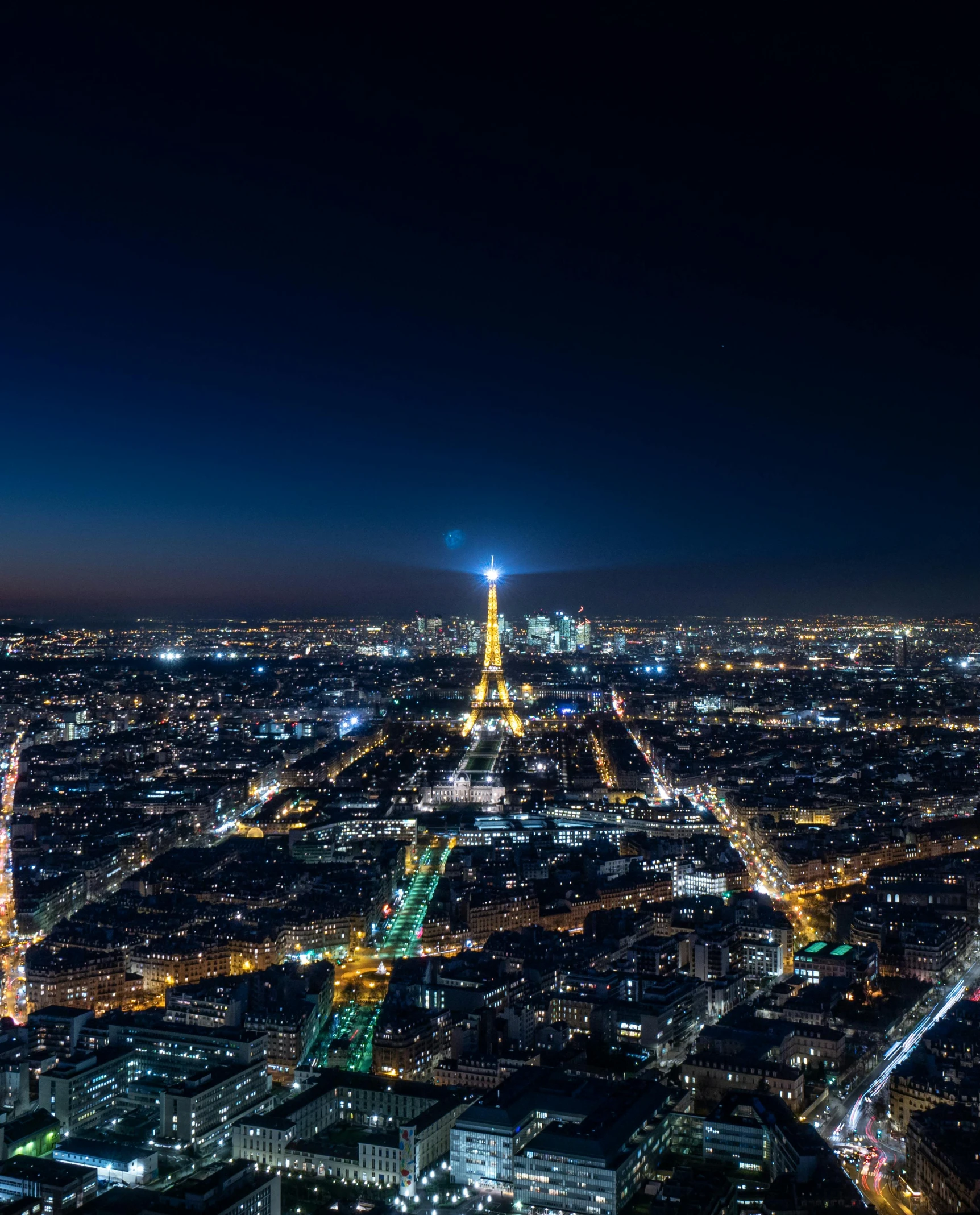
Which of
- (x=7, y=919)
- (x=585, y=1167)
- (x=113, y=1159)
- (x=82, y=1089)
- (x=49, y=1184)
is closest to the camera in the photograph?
(x=49, y=1184)

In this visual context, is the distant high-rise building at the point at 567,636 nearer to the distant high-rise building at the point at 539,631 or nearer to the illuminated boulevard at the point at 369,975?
the distant high-rise building at the point at 539,631

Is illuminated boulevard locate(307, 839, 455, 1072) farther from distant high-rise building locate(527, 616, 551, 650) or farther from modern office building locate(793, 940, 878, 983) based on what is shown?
distant high-rise building locate(527, 616, 551, 650)

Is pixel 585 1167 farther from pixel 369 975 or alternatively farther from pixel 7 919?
pixel 7 919

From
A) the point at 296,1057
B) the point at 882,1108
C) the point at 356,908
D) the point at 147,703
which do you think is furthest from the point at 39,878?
the point at 147,703

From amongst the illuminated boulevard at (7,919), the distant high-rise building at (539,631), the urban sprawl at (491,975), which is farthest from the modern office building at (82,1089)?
the distant high-rise building at (539,631)

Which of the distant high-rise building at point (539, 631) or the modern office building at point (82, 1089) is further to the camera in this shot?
the distant high-rise building at point (539, 631)

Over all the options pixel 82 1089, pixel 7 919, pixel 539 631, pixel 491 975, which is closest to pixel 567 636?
pixel 539 631

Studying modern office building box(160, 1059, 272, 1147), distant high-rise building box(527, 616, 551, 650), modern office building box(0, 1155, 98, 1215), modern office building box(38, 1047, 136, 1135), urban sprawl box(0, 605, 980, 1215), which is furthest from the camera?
distant high-rise building box(527, 616, 551, 650)

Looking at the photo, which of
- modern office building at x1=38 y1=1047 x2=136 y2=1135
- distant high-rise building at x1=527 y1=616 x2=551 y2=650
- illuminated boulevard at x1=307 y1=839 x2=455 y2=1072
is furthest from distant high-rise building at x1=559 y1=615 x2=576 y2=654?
modern office building at x1=38 y1=1047 x2=136 y2=1135
